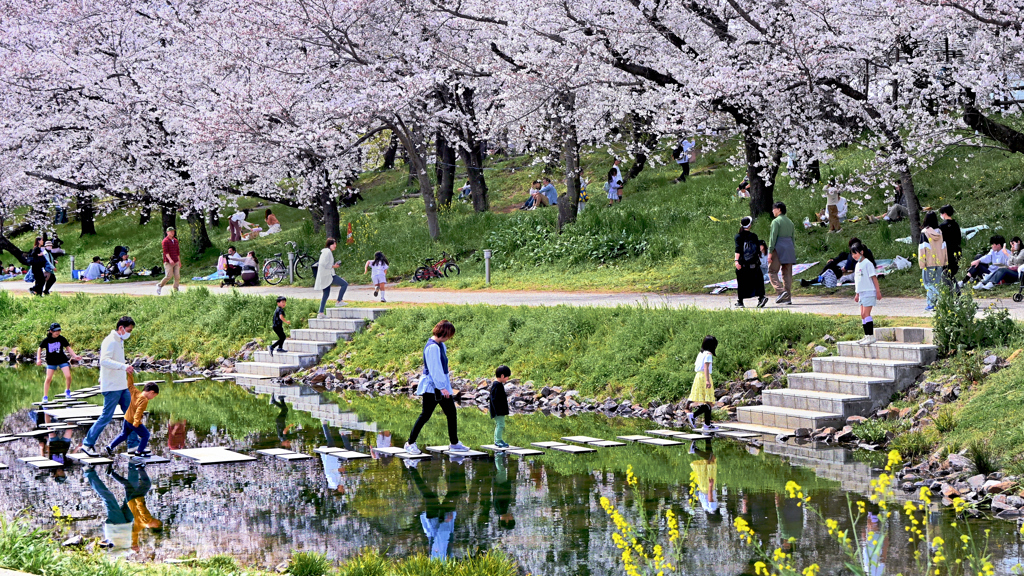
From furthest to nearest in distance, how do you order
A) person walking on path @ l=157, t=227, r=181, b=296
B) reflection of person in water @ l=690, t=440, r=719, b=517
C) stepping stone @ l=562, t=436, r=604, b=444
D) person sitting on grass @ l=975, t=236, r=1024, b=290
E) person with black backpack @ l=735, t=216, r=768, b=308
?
1. person walking on path @ l=157, t=227, r=181, b=296
2. person with black backpack @ l=735, t=216, r=768, b=308
3. person sitting on grass @ l=975, t=236, r=1024, b=290
4. stepping stone @ l=562, t=436, r=604, b=444
5. reflection of person in water @ l=690, t=440, r=719, b=517

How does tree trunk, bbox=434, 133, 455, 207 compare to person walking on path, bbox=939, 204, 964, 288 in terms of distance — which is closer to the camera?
person walking on path, bbox=939, 204, 964, 288

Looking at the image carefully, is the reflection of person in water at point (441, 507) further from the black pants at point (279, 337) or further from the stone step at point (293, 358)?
the black pants at point (279, 337)

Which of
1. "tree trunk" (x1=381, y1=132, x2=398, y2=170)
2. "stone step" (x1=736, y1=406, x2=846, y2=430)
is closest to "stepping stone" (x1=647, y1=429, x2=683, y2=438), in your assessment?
"stone step" (x1=736, y1=406, x2=846, y2=430)

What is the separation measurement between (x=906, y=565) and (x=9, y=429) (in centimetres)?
1454

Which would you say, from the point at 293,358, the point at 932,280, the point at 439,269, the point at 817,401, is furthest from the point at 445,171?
the point at 817,401

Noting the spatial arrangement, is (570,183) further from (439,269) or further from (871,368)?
(871,368)

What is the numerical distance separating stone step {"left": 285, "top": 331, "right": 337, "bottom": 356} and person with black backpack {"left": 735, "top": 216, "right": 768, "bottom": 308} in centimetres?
935

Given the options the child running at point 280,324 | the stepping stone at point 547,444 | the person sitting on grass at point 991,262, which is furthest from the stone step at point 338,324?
the person sitting on grass at point 991,262

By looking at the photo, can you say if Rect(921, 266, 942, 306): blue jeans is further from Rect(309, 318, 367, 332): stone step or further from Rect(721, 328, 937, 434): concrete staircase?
Rect(309, 318, 367, 332): stone step

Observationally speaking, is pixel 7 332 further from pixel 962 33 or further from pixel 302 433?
pixel 962 33

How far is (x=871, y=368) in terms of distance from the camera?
15.4m

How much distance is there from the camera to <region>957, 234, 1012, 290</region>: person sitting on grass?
2042 centimetres

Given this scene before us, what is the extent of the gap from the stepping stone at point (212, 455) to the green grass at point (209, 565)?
5.26 metres

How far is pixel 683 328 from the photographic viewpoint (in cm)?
1894
